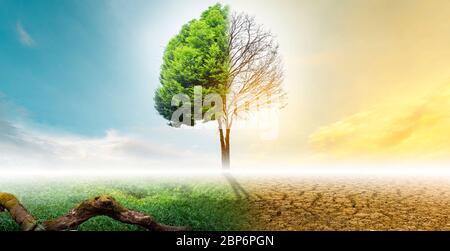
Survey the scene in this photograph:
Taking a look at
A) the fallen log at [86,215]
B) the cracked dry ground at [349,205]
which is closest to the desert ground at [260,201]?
the cracked dry ground at [349,205]

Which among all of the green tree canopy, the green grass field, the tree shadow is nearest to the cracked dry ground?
the tree shadow

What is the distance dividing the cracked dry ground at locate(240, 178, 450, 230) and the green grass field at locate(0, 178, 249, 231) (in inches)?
43.1

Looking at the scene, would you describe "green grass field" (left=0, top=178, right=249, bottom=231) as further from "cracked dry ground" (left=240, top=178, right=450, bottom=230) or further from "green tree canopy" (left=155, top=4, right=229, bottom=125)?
"green tree canopy" (left=155, top=4, right=229, bottom=125)

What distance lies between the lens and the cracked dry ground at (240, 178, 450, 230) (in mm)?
11203

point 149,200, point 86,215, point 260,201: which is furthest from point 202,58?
point 86,215

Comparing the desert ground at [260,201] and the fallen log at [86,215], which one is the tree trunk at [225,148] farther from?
the fallen log at [86,215]

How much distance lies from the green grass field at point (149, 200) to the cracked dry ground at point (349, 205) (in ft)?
3.59

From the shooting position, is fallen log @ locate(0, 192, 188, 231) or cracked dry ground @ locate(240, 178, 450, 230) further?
cracked dry ground @ locate(240, 178, 450, 230)

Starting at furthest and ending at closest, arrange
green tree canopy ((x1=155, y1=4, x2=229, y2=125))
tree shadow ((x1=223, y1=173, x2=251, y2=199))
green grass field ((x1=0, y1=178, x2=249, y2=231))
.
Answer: green tree canopy ((x1=155, y1=4, x2=229, y2=125)) → tree shadow ((x1=223, y1=173, x2=251, y2=199)) → green grass field ((x1=0, y1=178, x2=249, y2=231))

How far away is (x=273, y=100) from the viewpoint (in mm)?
23891

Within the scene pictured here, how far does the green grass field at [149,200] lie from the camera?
11130mm

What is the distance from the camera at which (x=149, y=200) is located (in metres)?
14.1

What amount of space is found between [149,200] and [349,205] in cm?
754
